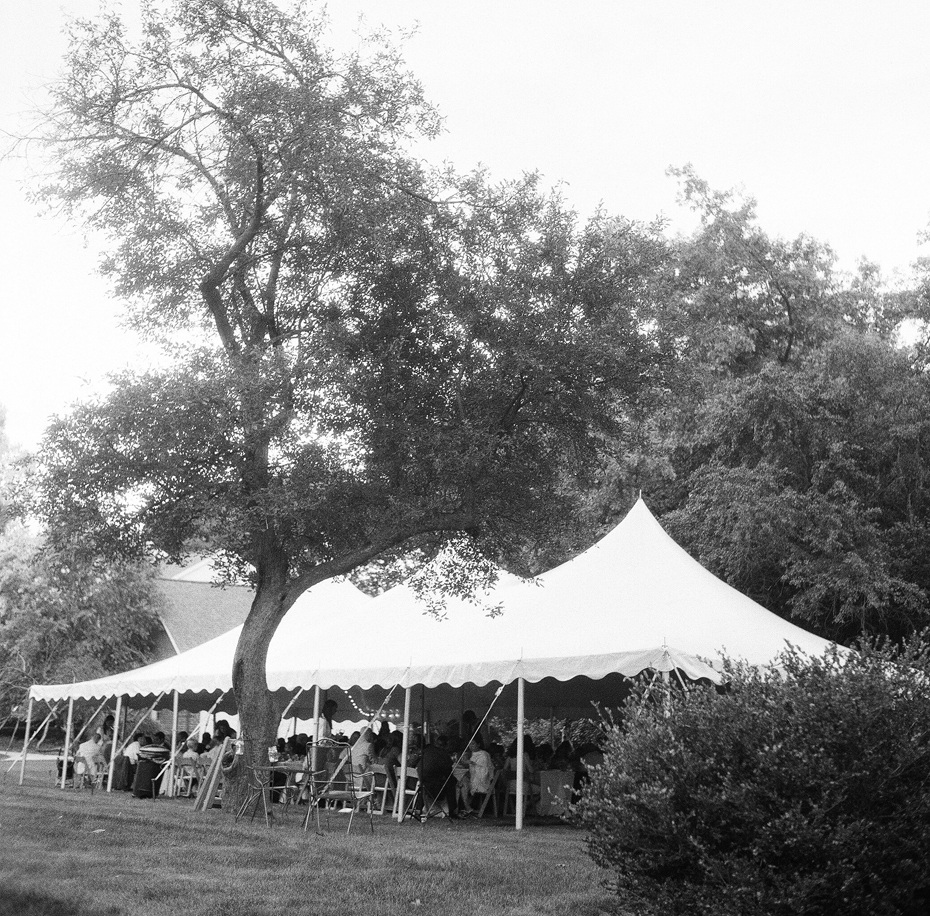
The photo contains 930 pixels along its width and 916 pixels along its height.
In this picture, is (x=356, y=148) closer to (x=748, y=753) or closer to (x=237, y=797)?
(x=237, y=797)

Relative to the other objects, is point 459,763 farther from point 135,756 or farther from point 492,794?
point 135,756

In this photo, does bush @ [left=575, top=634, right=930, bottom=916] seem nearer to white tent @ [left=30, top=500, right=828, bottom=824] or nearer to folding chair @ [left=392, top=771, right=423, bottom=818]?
white tent @ [left=30, top=500, right=828, bottom=824]

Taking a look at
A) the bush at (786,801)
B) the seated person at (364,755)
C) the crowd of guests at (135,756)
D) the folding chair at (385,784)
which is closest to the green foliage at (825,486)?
the seated person at (364,755)

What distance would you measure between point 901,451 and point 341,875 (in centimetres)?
1799

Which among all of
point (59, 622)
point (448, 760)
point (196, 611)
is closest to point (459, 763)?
point (448, 760)

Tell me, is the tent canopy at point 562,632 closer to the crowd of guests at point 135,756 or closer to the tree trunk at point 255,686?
the crowd of guests at point 135,756

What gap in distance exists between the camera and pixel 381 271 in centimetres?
1380

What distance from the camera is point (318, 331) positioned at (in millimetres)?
13719

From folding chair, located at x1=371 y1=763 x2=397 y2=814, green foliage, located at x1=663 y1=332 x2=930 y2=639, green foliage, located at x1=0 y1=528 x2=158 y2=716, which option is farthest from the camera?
green foliage, located at x1=0 y1=528 x2=158 y2=716

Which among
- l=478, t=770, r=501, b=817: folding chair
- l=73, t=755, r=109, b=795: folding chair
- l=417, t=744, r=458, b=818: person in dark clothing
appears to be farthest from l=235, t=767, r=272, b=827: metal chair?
l=73, t=755, r=109, b=795: folding chair

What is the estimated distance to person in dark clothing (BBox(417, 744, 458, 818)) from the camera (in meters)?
14.9

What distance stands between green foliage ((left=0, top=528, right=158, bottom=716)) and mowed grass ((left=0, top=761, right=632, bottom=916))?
2209 centimetres

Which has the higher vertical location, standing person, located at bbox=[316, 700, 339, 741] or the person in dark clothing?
standing person, located at bbox=[316, 700, 339, 741]

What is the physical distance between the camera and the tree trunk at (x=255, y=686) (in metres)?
13.8
